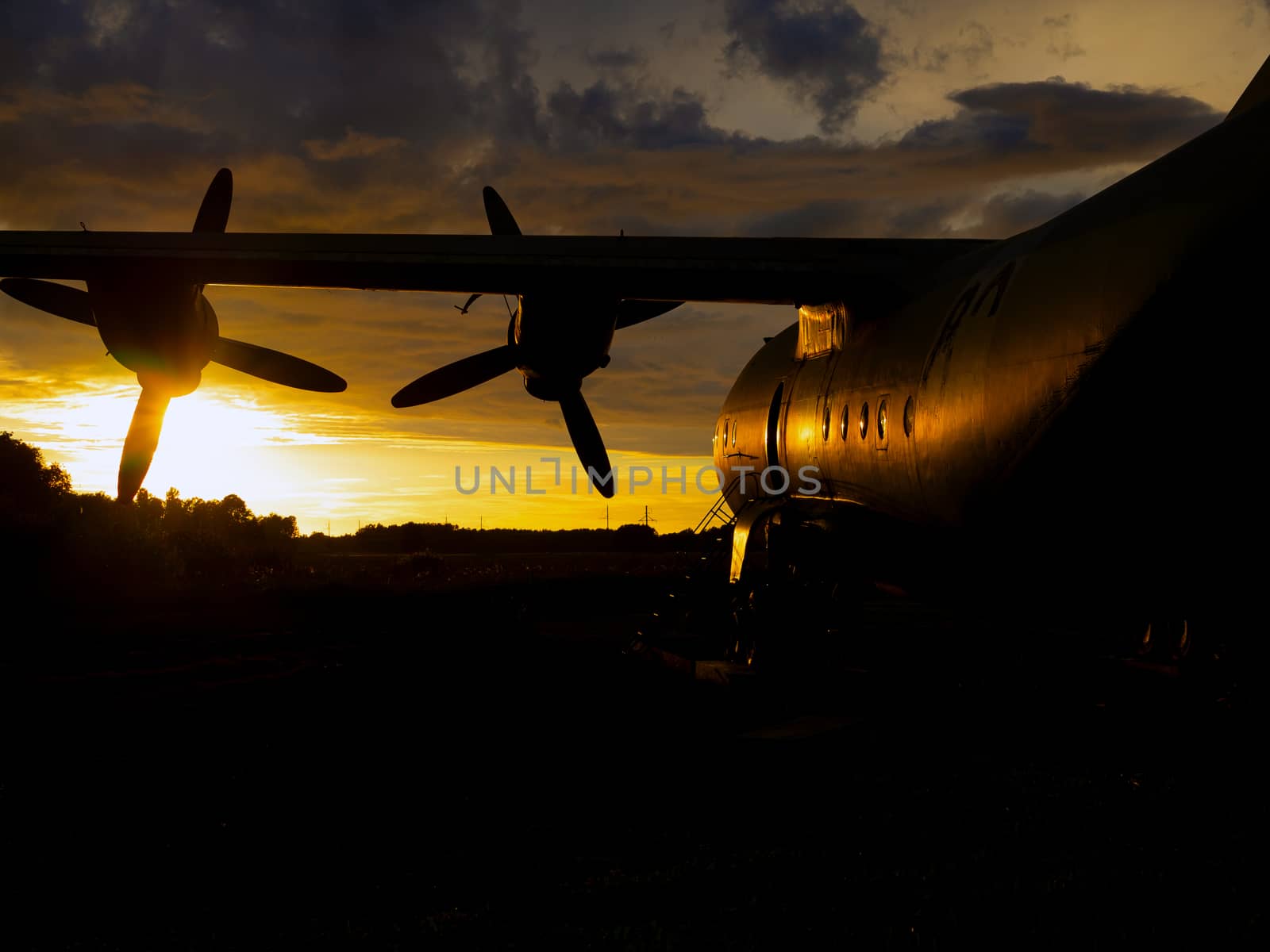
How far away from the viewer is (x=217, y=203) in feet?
49.9

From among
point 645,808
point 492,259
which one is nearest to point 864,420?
point 492,259

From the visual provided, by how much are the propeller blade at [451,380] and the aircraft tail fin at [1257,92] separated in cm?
951

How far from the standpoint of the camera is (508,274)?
12.0 metres

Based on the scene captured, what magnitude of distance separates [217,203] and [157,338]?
3.05 metres

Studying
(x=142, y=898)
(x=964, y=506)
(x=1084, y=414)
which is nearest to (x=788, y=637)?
(x=964, y=506)

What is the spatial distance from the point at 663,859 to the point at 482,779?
8.82 ft

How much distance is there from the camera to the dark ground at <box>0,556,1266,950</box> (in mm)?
5238

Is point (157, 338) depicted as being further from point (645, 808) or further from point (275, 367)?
point (645, 808)

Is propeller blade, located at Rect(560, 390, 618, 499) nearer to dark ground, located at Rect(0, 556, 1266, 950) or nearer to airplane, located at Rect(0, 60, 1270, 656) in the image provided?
airplane, located at Rect(0, 60, 1270, 656)

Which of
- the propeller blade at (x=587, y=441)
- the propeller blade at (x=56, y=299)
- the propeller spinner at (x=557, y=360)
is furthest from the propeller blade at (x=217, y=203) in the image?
the propeller blade at (x=587, y=441)

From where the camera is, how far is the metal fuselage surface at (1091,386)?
6.62 meters

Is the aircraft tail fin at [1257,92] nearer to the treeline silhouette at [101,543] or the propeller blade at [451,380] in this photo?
the propeller blade at [451,380]

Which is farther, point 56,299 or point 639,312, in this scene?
point 639,312

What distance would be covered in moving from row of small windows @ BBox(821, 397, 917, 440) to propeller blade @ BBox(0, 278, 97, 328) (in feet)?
34.2
